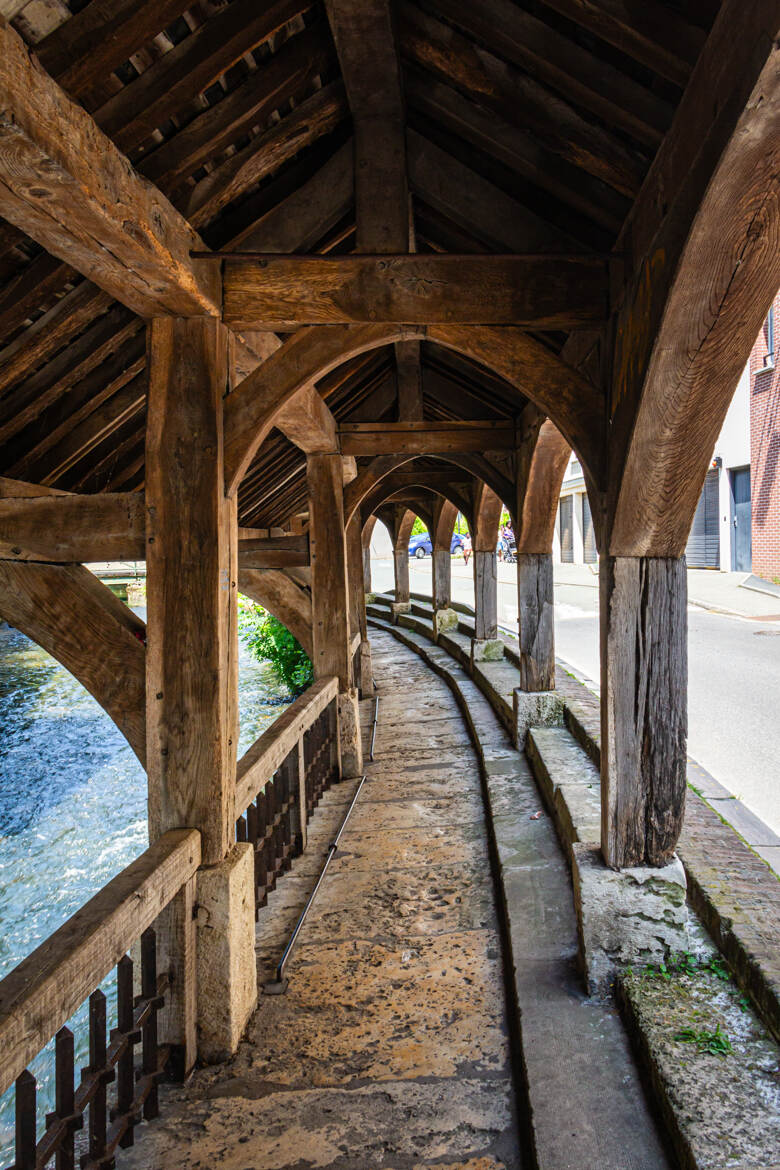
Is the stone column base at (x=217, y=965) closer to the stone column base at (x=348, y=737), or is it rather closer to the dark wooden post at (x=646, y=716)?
the dark wooden post at (x=646, y=716)

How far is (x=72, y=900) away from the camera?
5391 mm

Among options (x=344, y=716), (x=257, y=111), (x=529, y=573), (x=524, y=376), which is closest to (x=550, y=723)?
(x=529, y=573)

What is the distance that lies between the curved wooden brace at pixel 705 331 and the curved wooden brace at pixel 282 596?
17.7 ft

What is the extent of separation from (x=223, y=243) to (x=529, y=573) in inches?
149

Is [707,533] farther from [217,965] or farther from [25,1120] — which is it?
[25,1120]

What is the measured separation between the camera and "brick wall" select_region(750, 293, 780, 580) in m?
13.8

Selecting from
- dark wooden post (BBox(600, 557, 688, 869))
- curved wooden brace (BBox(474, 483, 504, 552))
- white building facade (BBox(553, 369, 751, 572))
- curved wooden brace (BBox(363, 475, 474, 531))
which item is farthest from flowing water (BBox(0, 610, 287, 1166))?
white building facade (BBox(553, 369, 751, 572))

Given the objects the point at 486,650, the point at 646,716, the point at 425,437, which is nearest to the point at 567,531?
the point at 486,650

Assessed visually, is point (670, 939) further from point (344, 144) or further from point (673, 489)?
point (344, 144)

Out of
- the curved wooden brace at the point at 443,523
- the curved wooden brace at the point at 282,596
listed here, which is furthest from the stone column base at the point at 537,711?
the curved wooden brace at the point at 443,523

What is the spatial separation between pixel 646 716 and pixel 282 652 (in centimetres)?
963

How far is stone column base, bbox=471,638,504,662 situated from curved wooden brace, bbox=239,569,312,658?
234 cm

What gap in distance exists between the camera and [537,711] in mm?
5781

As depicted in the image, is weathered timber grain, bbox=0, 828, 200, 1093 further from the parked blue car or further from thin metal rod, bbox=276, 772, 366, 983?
the parked blue car
